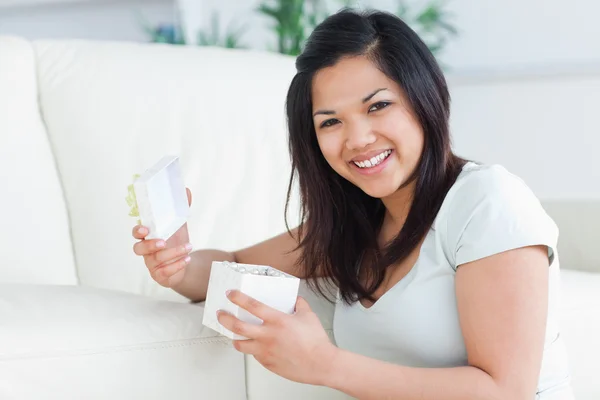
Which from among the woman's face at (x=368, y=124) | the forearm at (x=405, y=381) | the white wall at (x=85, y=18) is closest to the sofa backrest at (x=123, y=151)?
the woman's face at (x=368, y=124)

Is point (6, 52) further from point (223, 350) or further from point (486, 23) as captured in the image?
point (486, 23)

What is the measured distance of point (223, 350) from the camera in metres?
1.17

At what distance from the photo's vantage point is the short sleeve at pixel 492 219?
1016 mm

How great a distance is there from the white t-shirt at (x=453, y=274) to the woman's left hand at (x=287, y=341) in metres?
0.17

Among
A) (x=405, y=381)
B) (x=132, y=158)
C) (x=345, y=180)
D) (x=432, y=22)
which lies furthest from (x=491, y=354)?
(x=432, y=22)

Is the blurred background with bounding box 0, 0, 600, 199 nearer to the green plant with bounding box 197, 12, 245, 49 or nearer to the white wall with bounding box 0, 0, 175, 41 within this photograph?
the green plant with bounding box 197, 12, 245, 49

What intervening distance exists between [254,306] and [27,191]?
2.61ft

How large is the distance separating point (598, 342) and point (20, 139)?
114 centimetres

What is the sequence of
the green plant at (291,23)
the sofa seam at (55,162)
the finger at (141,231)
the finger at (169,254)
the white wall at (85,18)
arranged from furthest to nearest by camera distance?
the white wall at (85,18)
the green plant at (291,23)
the sofa seam at (55,162)
the finger at (169,254)
the finger at (141,231)

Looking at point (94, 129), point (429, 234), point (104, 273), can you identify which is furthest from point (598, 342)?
point (94, 129)

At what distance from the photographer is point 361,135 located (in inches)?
44.6

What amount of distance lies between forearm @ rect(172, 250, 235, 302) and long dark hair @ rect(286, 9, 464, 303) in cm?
18

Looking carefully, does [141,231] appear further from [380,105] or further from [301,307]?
[380,105]

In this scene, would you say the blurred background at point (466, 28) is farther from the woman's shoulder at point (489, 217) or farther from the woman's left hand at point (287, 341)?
the woman's left hand at point (287, 341)
